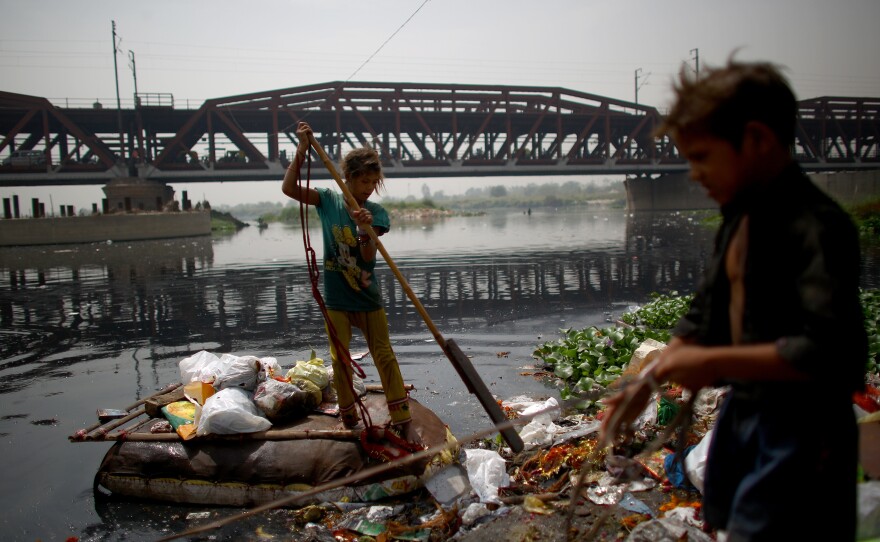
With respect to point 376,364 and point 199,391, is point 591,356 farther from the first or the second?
point 199,391

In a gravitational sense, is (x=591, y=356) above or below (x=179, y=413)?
below

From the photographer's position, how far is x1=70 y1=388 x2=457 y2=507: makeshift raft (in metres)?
3.59

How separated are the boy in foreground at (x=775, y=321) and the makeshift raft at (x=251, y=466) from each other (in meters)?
2.35

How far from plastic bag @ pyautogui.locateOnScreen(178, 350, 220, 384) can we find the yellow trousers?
1.13 m

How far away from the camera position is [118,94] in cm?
4328

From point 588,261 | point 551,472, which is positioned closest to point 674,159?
point 588,261

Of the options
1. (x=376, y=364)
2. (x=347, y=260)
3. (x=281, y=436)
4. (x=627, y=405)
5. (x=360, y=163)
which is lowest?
(x=281, y=436)

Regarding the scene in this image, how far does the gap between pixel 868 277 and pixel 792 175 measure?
12.3 metres

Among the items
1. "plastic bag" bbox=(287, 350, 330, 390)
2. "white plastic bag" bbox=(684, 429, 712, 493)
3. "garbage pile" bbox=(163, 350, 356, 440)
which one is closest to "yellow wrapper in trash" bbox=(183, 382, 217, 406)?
"garbage pile" bbox=(163, 350, 356, 440)

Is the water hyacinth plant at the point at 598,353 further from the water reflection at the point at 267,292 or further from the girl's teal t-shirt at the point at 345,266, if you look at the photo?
the water reflection at the point at 267,292

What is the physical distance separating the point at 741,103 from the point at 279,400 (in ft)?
11.1

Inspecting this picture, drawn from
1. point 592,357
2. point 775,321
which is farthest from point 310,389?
point 775,321

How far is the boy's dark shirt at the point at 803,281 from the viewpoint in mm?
1319

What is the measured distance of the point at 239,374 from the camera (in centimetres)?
421
